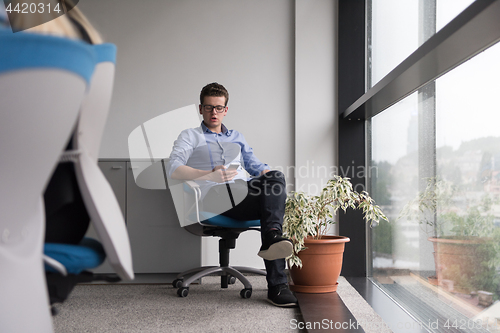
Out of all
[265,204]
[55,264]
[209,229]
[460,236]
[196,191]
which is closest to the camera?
[55,264]

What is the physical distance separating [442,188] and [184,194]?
1.39 metres

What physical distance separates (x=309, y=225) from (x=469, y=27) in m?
1.35

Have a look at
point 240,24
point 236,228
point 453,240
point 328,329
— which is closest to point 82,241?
point 328,329

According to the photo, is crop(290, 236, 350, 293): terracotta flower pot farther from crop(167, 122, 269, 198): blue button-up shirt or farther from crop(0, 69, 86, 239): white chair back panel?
crop(0, 69, 86, 239): white chair back panel

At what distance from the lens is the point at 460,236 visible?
1498 millimetres

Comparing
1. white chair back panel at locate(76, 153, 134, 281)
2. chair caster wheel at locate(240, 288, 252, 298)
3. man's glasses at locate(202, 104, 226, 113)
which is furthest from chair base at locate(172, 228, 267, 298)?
white chair back panel at locate(76, 153, 134, 281)

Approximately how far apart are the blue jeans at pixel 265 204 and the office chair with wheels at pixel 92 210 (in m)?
1.23

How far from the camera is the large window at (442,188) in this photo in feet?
4.33

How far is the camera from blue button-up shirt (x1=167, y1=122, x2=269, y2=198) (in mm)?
2492

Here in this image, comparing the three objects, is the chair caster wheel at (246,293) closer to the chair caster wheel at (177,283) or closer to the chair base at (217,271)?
the chair base at (217,271)

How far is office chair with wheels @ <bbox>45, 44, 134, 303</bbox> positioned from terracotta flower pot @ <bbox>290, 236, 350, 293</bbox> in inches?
63.0

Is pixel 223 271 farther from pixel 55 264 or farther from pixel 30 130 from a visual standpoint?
pixel 30 130

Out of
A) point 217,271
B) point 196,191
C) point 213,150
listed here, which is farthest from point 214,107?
point 217,271

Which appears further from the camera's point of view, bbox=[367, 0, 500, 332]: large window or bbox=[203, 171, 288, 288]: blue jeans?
bbox=[203, 171, 288, 288]: blue jeans
